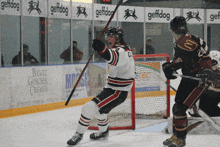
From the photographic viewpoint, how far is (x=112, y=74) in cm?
349

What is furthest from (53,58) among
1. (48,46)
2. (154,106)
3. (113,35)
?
(113,35)

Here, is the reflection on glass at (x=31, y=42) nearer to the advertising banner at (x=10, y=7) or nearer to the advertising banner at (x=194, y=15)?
the advertising banner at (x=10, y=7)

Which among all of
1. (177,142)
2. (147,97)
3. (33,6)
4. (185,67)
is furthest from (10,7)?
(177,142)

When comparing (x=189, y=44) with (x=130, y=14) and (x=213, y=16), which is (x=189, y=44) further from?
(x=213, y=16)

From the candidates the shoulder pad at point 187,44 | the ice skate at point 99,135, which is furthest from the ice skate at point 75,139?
the shoulder pad at point 187,44

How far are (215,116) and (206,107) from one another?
0.16 meters

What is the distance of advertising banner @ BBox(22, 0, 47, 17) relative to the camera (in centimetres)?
680

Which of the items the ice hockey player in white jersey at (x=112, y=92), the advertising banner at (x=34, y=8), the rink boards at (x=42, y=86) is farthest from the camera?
the advertising banner at (x=34, y=8)

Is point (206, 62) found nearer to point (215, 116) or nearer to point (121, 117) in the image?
point (215, 116)

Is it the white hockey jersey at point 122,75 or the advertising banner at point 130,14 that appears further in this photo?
the advertising banner at point 130,14

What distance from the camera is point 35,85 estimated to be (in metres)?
5.74

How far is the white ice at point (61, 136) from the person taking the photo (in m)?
3.49

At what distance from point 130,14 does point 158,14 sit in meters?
0.93

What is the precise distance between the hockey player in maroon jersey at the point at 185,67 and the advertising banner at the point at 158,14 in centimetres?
657
